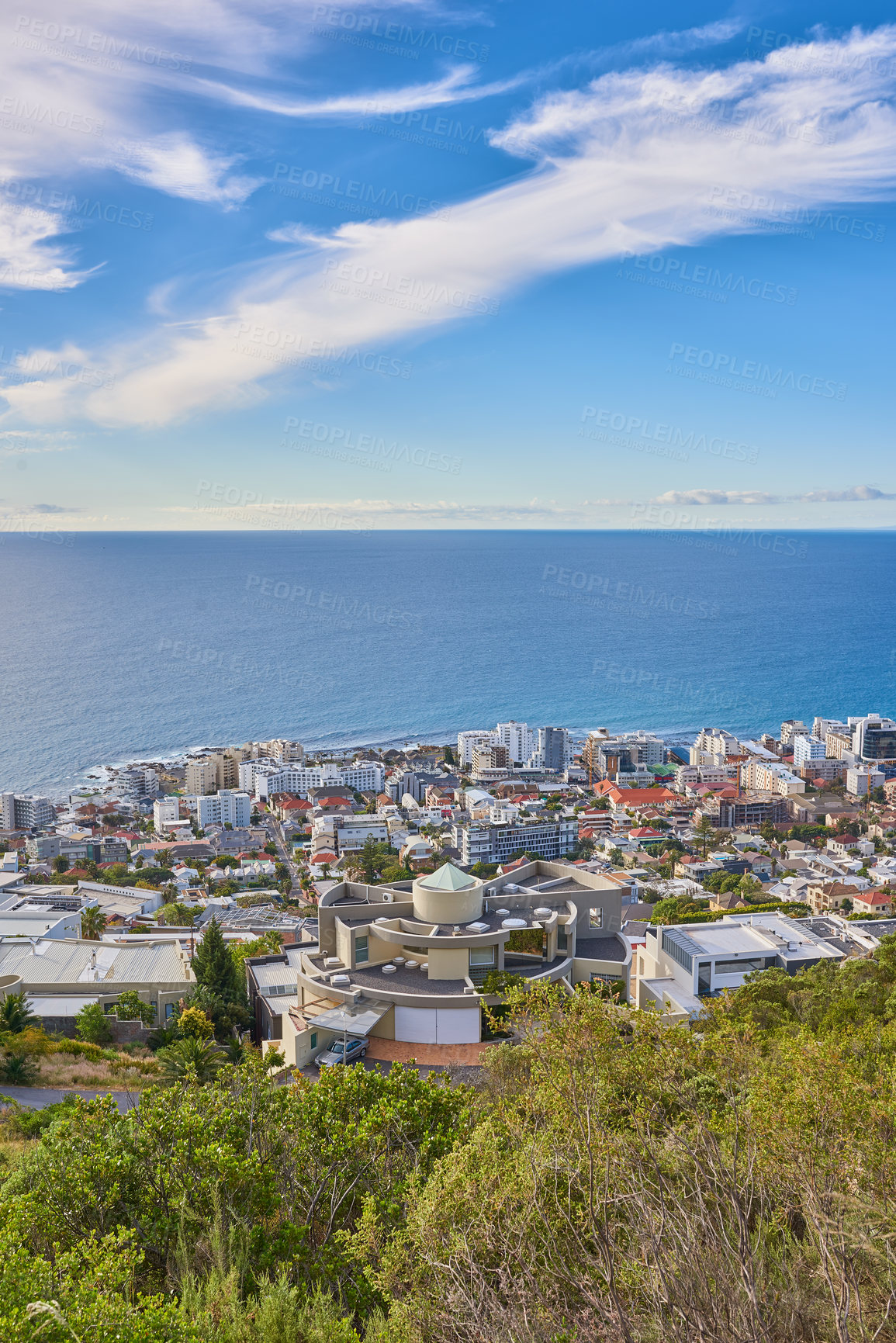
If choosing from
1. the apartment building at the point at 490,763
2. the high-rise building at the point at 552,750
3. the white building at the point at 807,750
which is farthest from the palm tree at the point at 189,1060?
the white building at the point at 807,750

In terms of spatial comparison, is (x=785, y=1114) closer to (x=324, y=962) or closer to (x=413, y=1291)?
(x=413, y=1291)

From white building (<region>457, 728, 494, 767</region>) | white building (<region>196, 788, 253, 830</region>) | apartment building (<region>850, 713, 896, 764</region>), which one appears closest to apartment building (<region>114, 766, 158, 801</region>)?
white building (<region>196, 788, 253, 830</region>)

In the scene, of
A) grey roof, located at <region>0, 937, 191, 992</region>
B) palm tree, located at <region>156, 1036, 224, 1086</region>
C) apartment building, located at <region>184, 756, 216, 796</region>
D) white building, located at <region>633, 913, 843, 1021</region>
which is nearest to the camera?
palm tree, located at <region>156, 1036, 224, 1086</region>

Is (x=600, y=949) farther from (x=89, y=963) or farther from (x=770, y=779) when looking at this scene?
(x=770, y=779)

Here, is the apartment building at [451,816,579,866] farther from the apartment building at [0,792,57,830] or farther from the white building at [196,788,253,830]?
the apartment building at [0,792,57,830]

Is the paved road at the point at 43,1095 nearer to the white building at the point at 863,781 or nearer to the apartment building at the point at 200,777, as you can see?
the apartment building at the point at 200,777

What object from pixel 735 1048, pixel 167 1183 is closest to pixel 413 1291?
pixel 167 1183
